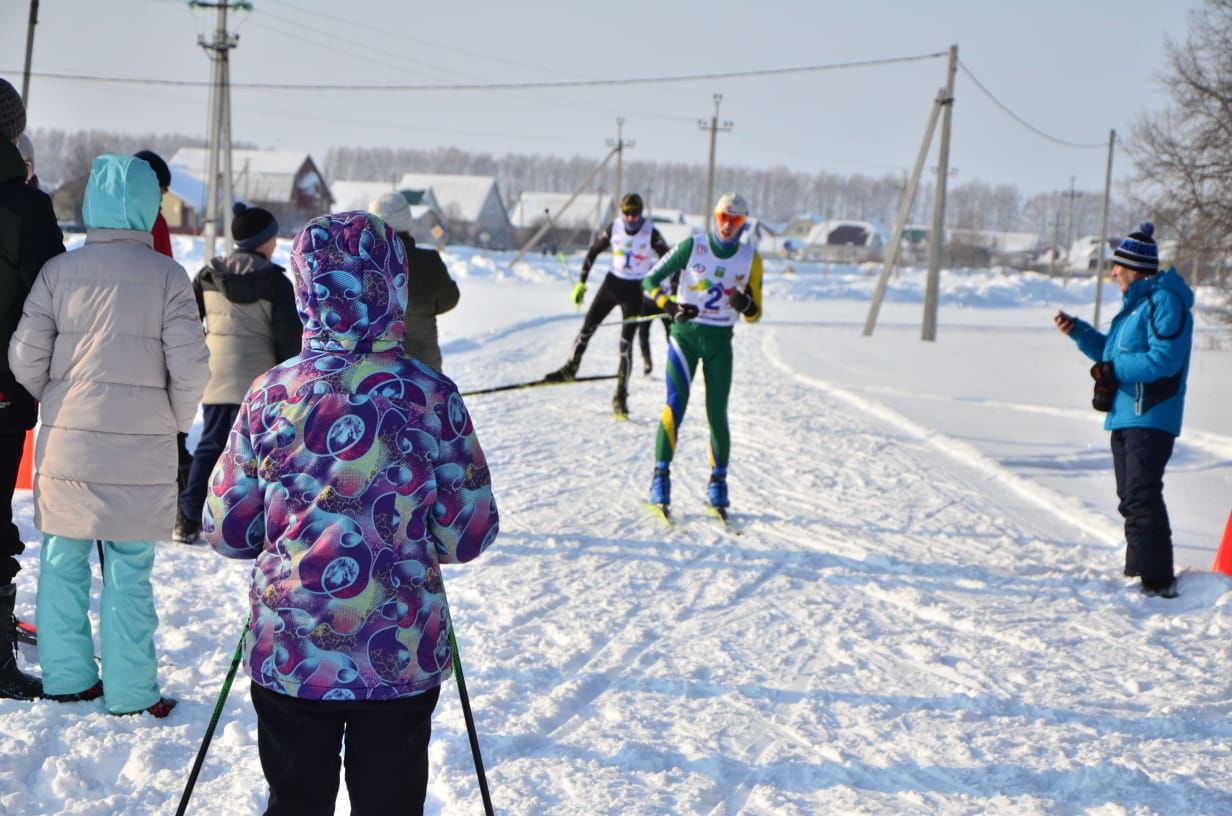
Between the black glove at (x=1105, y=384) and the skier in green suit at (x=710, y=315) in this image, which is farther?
the skier in green suit at (x=710, y=315)

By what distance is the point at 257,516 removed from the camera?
239 centimetres

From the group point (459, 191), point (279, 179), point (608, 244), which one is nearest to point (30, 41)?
point (608, 244)

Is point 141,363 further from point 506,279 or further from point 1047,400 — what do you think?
point 506,279

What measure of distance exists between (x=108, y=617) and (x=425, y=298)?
2642 mm

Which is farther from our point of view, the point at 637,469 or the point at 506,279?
the point at 506,279

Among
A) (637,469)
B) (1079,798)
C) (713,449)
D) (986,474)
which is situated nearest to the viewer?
(1079,798)

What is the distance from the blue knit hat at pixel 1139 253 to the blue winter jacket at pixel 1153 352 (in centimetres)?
8

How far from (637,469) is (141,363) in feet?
17.2

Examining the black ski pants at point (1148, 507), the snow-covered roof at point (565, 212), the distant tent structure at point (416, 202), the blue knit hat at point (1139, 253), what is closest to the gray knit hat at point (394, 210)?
the blue knit hat at point (1139, 253)

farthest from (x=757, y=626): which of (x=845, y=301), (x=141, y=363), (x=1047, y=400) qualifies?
(x=845, y=301)

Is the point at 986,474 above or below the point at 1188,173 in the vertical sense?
below

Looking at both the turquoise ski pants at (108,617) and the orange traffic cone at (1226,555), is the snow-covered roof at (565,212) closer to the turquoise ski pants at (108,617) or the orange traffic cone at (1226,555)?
the orange traffic cone at (1226,555)

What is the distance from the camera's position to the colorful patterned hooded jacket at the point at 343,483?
7.55 feet

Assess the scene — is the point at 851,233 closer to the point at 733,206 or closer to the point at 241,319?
the point at 733,206
